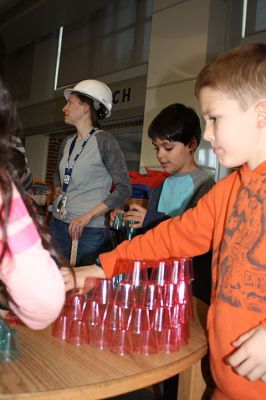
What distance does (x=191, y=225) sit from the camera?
114 centimetres

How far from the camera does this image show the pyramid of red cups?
0.88m

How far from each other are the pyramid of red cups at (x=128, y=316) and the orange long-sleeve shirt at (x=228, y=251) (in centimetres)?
11

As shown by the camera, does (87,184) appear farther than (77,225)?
Yes

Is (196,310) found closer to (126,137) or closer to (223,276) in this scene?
(223,276)

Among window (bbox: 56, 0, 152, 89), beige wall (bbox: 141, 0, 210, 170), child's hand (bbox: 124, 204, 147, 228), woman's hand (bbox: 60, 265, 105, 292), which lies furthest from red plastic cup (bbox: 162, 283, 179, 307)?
window (bbox: 56, 0, 152, 89)

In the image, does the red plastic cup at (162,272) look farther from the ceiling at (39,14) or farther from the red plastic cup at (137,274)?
the ceiling at (39,14)

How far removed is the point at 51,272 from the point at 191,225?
619 mm

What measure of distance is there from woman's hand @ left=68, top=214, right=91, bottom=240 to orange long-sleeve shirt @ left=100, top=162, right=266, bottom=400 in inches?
38.2

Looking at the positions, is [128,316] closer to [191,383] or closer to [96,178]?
[191,383]

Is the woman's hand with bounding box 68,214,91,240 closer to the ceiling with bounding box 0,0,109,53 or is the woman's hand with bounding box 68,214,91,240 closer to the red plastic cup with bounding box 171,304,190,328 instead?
the red plastic cup with bounding box 171,304,190,328

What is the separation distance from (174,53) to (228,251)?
4.45 meters

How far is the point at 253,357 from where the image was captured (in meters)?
0.83

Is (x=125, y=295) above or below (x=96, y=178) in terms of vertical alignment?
below

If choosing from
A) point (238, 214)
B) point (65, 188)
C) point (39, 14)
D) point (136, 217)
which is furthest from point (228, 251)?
point (39, 14)
